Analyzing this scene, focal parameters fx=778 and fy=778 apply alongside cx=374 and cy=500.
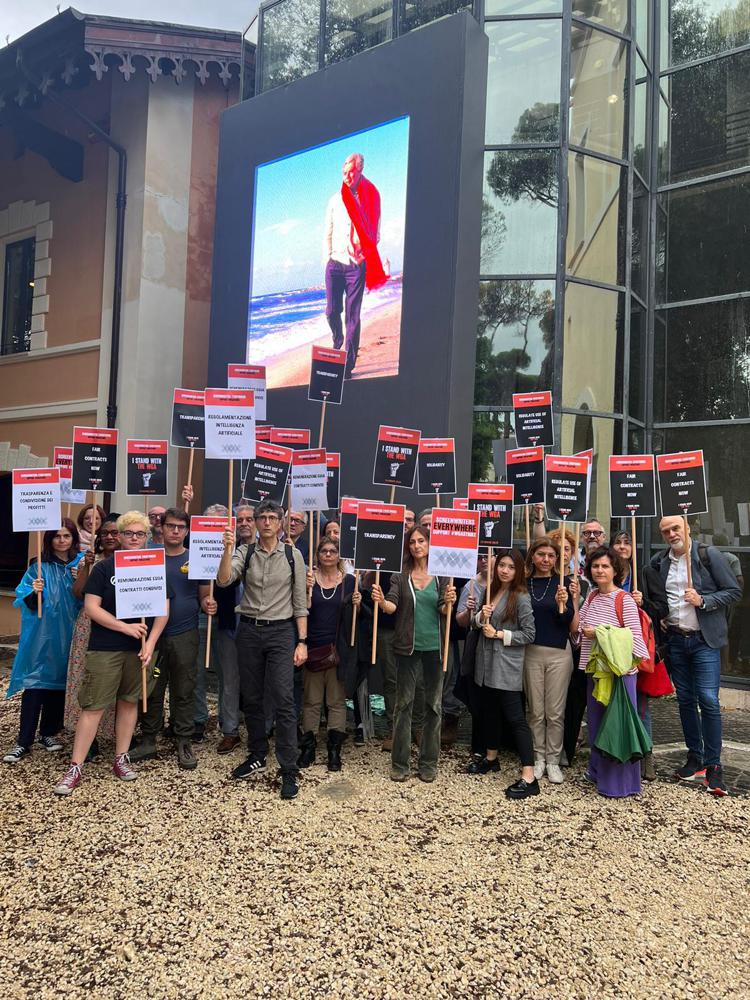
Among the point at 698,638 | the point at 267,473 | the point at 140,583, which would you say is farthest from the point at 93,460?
the point at 698,638

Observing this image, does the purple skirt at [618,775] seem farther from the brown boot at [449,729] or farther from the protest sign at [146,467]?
the protest sign at [146,467]

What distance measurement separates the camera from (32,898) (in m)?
3.75

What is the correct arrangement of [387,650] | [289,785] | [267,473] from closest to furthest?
[289,785] → [387,650] → [267,473]

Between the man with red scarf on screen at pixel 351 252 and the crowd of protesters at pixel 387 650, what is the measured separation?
4.88 meters

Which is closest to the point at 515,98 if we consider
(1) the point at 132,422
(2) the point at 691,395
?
(2) the point at 691,395

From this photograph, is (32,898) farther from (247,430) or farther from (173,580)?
(247,430)

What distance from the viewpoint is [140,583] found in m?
5.16

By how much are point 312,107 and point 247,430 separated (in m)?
6.97

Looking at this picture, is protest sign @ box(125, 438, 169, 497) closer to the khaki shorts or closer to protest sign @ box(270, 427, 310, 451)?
protest sign @ box(270, 427, 310, 451)

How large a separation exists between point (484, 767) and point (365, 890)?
2.07 m

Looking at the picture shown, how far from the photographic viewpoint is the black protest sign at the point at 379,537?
5.50m

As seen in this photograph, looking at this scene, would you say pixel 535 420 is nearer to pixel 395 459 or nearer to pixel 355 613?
pixel 395 459

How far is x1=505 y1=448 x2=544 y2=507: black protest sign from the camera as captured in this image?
20.9 ft

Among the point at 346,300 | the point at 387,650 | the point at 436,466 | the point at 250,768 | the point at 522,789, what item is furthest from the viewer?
the point at 346,300
